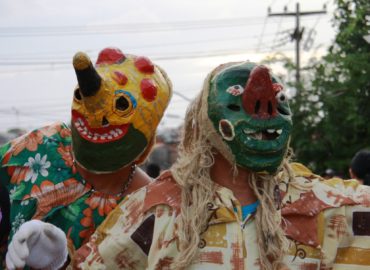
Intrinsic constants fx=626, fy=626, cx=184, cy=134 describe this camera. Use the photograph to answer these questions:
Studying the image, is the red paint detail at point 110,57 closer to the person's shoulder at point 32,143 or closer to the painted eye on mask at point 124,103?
the painted eye on mask at point 124,103

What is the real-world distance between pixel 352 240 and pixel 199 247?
617 millimetres

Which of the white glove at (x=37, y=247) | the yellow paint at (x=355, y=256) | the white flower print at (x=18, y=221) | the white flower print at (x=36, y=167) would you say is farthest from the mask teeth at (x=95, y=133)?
the yellow paint at (x=355, y=256)

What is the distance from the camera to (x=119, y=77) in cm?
320

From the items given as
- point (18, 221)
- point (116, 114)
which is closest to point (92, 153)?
point (116, 114)

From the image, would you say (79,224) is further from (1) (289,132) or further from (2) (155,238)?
(1) (289,132)

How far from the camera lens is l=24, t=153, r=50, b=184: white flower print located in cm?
331

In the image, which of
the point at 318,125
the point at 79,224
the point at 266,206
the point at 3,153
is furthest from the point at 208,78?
the point at 318,125

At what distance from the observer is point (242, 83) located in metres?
2.51

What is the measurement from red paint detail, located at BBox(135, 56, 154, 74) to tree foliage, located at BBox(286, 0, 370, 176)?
5372 mm

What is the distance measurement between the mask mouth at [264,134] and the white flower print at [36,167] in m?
1.33

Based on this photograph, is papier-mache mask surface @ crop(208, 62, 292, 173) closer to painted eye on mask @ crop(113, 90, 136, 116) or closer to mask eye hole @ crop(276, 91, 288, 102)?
mask eye hole @ crop(276, 91, 288, 102)

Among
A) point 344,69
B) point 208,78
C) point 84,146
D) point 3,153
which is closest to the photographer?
point 208,78

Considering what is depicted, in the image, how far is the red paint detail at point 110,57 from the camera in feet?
10.9

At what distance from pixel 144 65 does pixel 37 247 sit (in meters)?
1.25
